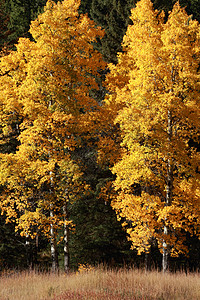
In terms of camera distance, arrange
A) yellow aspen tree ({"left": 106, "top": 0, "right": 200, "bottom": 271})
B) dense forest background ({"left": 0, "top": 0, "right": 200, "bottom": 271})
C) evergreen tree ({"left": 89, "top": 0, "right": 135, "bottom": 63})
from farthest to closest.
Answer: evergreen tree ({"left": 89, "top": 0, "right": 135, "bottom": 63})
dense forest background ({"left": 0, "top": 0, "right": 200, "bottom": 271})
yellow aspen tree ({"left": 106, "top": 0, "right": 200, "bottom": 271})

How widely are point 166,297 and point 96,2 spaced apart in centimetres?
2746

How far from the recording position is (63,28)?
14.9 meters

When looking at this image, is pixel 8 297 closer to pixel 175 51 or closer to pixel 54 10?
pixel 175 51

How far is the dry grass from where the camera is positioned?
766 centimetres

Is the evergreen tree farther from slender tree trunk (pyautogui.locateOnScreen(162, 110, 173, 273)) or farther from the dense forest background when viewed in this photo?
slender tree trunk (pyautogui.locateOnScreen(162, 110, 173, 273))

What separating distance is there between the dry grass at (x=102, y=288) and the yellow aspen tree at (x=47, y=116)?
168 inches

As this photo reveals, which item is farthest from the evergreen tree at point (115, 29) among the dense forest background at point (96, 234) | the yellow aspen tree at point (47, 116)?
the yellow aspen tree at point (47, 116)

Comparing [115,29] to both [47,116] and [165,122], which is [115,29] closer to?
[165,122]

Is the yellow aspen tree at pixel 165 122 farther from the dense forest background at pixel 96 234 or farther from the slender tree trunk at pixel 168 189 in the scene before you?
the dense forest background at pixel 96 234

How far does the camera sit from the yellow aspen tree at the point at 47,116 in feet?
44.7

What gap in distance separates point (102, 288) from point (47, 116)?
770 cm

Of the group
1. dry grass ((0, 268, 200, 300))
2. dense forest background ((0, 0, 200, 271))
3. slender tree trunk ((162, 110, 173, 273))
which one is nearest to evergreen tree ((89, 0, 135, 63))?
dense forest background ((0, 0, 200, 271))

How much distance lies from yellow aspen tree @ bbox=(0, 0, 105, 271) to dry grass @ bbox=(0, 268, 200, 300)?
4.26m

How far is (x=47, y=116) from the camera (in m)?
14.1
